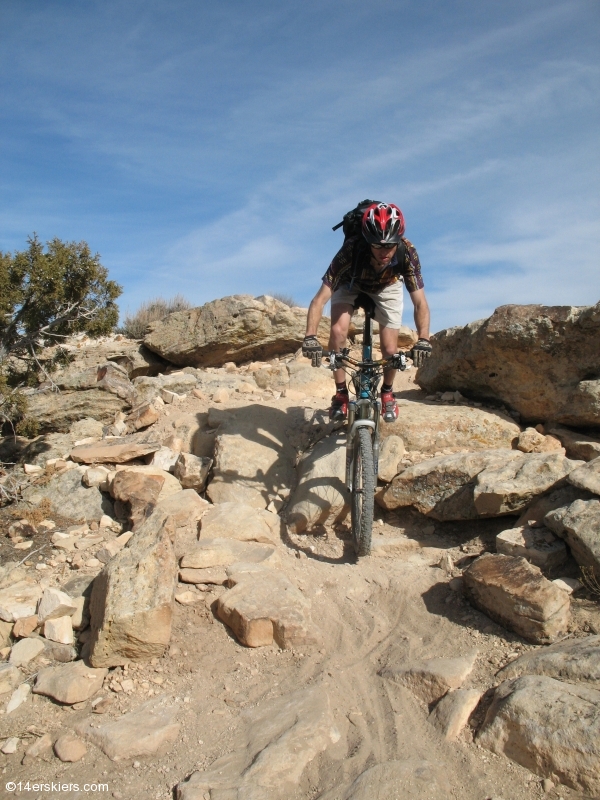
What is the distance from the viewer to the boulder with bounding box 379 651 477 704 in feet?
11.0

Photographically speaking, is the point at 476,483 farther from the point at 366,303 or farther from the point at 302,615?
the point at 366,303

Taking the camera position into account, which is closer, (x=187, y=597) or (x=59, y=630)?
(x=59, y=630)

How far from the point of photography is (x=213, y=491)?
583 centimetres

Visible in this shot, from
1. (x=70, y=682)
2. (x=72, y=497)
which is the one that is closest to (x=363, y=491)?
(x=70, y=682)

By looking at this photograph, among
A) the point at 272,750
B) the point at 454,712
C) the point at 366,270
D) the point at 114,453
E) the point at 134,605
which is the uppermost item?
the point at 366,270

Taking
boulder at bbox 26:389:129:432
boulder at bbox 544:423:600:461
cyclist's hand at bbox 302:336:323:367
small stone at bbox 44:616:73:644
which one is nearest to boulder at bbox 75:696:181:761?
small stone at bbox 44:616:73:644

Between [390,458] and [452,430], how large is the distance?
922mm

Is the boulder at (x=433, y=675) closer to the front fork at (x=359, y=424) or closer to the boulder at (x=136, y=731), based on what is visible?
the boulder at (x=136, y=731)

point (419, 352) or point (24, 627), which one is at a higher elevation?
point (419, 352)

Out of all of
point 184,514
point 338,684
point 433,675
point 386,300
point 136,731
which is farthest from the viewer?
point 386,300

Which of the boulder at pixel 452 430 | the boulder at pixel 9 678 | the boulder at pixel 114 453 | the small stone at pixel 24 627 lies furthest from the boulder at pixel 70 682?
the boulder at pixel 452 430

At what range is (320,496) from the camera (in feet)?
17.6

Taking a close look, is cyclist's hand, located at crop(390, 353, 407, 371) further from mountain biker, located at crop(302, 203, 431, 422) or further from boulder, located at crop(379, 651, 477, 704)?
boulder, located at crop(379, 651, 477, 704)

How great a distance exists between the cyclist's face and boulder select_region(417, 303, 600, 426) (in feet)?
6.52
